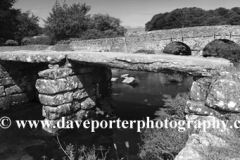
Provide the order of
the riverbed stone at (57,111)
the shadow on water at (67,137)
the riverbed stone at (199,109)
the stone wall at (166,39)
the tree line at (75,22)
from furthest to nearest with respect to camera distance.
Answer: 1. the tree line at (75,22)
2. the stone wall at (166,39)
3. the riverbed stone at (57,111)
4. the shadow on water at (67,137)
5. the riverbed stone at (199,109)

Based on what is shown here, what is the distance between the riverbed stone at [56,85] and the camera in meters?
5.26

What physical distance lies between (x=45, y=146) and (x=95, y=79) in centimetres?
229

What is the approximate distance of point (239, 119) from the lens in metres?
2.90

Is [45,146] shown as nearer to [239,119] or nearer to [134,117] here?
[134,117]

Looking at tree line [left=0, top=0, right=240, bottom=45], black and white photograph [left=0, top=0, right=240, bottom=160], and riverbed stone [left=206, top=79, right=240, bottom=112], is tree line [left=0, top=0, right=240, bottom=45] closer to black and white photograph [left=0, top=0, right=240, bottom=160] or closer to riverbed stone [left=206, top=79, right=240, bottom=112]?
black and white photograph [left=0, top=0, right=240, bottom=160]

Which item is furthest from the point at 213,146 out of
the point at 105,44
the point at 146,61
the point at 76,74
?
the point at 105,44

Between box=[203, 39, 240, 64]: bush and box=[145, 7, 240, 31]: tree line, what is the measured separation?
19215 millimetres

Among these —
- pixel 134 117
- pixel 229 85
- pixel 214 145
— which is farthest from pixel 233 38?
pixel 214 145

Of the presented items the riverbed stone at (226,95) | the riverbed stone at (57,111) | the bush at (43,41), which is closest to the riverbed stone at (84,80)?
the riverbed stone at (57,111)

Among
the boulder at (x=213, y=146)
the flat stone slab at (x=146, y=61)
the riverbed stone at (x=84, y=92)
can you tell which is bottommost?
the riverbed stone at (x=84, y=92)

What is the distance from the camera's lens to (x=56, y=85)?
525 centimetres

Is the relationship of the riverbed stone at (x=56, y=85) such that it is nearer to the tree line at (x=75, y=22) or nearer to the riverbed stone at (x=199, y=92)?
the riverbed stone at (x=199, y=92)

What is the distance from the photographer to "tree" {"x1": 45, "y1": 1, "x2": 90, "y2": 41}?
81.1 feet

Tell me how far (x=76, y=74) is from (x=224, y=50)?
1038 centimetres
